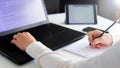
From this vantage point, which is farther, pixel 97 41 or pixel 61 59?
pixel 97 41

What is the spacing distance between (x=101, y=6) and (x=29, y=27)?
74 cm

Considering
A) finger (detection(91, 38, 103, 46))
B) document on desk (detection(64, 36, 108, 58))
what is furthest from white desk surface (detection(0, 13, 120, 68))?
finger (detection(91, 38, 103, 46))

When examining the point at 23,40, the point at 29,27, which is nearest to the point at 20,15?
the point at 29,27

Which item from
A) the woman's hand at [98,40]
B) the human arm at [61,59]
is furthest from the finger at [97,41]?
the human arm at [61,59]

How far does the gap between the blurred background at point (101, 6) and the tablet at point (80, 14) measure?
0.22 ft

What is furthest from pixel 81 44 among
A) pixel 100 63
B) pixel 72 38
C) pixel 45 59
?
pixel 100 63

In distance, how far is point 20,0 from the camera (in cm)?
129

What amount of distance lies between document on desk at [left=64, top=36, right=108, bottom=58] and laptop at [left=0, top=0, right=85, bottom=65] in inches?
1.2

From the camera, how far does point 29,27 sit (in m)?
1.32

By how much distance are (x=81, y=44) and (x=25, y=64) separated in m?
0.34

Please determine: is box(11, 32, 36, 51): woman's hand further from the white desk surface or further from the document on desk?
the document on desk

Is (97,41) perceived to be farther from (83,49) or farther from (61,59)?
(61,59)

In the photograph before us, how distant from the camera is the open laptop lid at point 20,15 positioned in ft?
3.96

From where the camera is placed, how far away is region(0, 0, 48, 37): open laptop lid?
1207 mm
